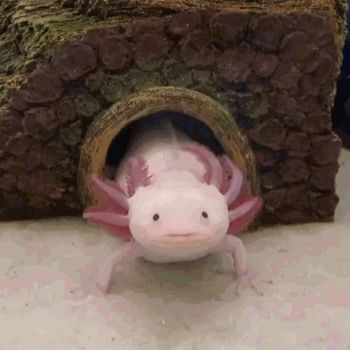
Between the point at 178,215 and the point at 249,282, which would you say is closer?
the point at 178,215

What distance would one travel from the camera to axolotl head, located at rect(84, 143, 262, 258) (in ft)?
5.21

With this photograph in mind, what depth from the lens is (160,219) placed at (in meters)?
1.60

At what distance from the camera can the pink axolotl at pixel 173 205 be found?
160cm

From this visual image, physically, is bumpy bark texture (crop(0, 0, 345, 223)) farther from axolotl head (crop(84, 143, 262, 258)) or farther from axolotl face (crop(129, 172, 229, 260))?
axolotl face (crop(129, 172, 229, 260))

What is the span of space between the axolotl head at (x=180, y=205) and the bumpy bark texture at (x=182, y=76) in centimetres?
18

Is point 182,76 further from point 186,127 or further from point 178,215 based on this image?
point 178,215

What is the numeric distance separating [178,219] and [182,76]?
1.54 feet

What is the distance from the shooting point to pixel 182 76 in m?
1.91

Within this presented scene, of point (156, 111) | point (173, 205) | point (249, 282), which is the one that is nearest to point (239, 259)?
point (249, 282)

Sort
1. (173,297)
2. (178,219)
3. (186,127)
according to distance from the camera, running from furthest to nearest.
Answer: (186,127) < (173,297) < (178,219)

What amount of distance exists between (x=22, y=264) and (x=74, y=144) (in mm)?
343

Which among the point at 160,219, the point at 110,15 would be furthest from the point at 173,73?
the point at 160,219

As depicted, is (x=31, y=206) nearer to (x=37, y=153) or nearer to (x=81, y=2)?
(x=37, y=153)

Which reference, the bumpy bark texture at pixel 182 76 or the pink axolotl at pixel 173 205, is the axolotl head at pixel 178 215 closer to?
the pink axolotl at pixel 173 205
